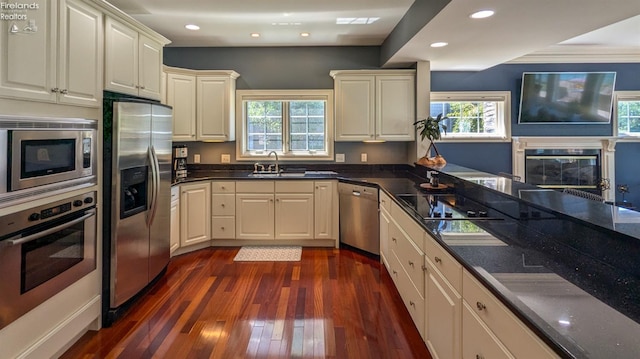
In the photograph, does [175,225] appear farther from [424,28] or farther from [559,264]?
[559,264]

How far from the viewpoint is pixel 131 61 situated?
2793mm

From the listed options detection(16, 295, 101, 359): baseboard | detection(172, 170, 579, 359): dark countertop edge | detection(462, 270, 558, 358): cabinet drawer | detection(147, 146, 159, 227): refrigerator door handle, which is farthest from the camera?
detection(147, 146, 159, 227): refrigerator door handle

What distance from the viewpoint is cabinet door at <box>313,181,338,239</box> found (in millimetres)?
4262

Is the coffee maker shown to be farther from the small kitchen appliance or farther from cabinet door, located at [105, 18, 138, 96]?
cabinet door, located at [105, 18, 138, 96]

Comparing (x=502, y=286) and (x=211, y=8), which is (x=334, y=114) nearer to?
(x=211, y=8)

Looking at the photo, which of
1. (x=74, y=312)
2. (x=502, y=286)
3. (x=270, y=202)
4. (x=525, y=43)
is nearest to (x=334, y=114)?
(x=270, y=202)

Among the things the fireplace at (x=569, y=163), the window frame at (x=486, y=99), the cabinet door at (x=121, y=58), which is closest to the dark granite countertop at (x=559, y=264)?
the cabinet door at (x=121, y=58)

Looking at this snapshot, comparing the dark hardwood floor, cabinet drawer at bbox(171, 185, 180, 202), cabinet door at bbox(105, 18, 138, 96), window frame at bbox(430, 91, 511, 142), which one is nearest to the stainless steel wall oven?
the dark hardwood floor

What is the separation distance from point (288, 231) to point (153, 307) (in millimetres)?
1815

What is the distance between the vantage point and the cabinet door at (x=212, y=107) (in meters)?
4.45

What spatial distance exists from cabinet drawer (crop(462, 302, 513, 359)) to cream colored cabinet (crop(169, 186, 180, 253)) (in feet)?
10.3

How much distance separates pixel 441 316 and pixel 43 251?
2.16 m

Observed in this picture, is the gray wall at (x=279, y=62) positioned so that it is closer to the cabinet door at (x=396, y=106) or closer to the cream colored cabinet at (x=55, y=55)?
the cabinet door at (x=396, y=106)

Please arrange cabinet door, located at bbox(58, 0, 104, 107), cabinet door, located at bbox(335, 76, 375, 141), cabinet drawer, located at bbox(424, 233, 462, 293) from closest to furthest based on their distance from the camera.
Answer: cabinet drawer, located at bbox(424, 233, 462, 293), cabinet door, located at bbox(58, 0, 104, 107), cabinet door, located at bbox(335, 76, 375, 141)
